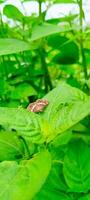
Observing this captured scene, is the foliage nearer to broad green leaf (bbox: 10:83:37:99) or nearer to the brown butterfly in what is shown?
the brown butterfly

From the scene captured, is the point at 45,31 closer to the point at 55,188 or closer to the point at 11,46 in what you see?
the point at 11,46

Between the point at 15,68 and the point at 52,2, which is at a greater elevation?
the point at 52,2

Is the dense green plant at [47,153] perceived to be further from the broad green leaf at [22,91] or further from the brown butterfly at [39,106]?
the broad green leaf at [22,91]

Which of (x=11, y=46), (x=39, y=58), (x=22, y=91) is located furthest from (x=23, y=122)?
(x=39, y=58)

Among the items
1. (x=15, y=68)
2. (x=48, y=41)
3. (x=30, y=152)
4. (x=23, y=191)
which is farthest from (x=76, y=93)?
(x=15, y=68)

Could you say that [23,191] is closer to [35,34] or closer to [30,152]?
[30,152]

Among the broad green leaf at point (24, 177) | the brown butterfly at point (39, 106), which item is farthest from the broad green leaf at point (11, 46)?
the broad green leaf at point (24, 177)
